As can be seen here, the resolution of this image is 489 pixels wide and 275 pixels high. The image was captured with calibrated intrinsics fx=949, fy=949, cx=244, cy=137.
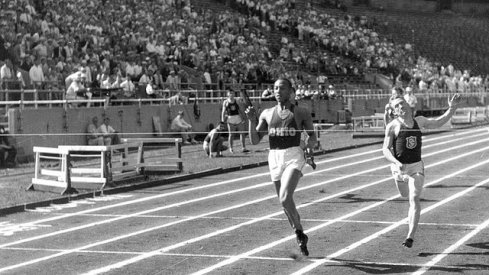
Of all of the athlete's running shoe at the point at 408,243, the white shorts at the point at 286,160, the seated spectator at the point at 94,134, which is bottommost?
the athlete's running shoe at the point at 408,243

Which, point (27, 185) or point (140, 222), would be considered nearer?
point (140, 222)

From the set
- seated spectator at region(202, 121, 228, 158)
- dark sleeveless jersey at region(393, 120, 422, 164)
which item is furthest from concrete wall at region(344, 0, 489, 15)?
dark sleeveless jersey at region(393, 120, 422, 164)

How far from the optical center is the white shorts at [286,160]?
10.9m

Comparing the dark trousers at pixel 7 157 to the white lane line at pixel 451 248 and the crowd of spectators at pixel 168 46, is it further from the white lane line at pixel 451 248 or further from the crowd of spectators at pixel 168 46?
the white lane line at pixel 451 248

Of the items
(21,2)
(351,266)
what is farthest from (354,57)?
(351,266)

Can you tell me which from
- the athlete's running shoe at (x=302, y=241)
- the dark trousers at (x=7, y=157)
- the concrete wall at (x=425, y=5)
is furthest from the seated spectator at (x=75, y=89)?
the concrete wall at (x=425, y=5)

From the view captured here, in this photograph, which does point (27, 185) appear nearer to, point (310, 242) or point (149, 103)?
point (310, 242)

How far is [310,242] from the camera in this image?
38.8ft

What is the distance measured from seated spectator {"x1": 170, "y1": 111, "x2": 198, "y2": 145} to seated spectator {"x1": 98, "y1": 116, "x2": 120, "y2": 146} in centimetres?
418

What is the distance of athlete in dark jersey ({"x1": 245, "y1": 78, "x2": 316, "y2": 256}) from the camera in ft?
35.6

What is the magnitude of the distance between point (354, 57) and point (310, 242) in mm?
47793

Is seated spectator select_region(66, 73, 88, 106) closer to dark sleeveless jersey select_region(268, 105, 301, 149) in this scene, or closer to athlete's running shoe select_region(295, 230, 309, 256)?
dark sleeveless jersey select_region(268, 105, 301, 149)

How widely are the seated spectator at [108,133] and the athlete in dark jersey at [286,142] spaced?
15.3m

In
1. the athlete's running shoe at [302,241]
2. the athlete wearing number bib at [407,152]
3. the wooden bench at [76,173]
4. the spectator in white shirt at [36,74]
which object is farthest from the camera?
the spectator in white shirt at [36,74]
